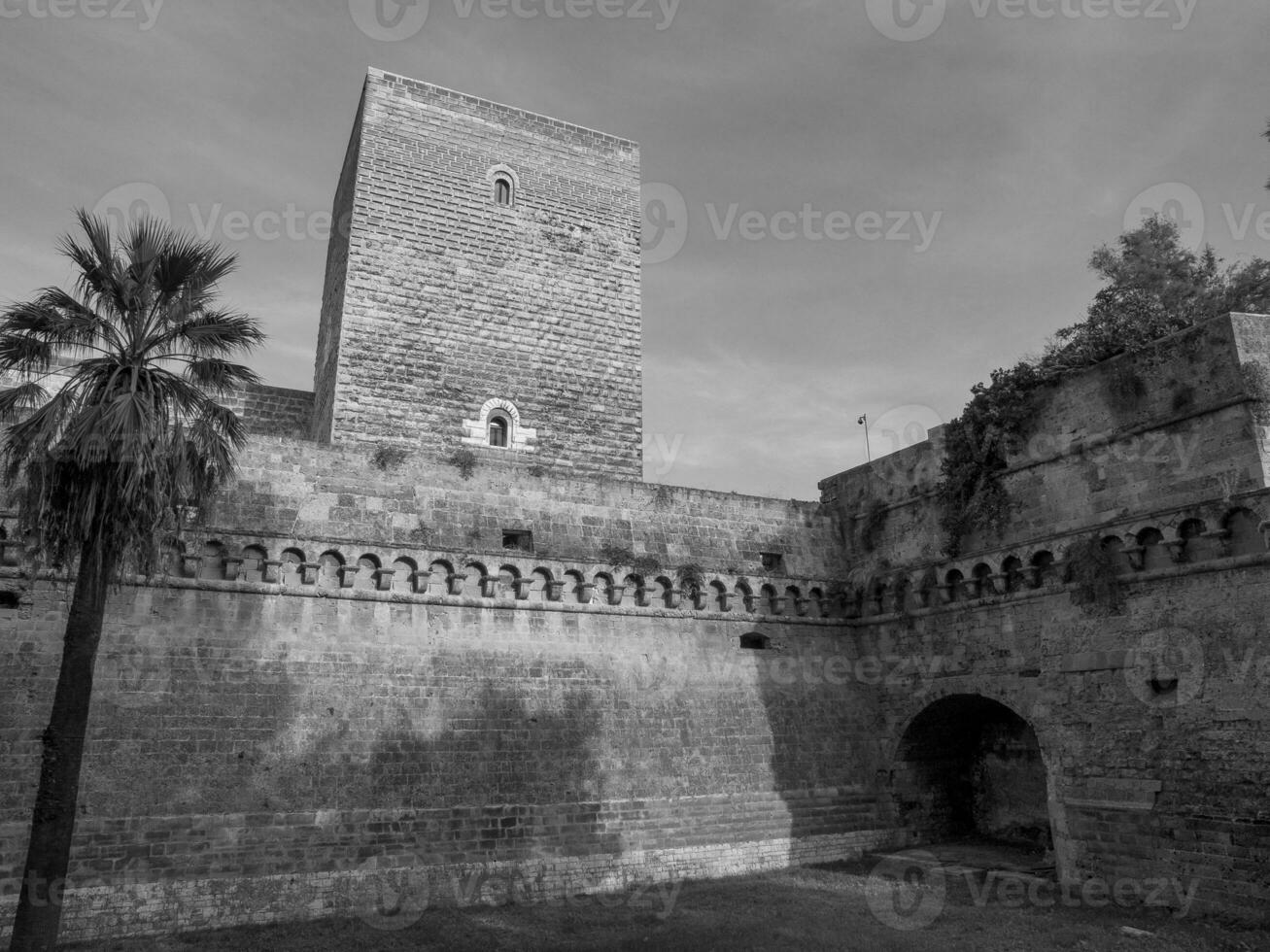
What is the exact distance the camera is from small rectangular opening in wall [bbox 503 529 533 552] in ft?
49.8

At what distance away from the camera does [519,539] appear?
603 inches

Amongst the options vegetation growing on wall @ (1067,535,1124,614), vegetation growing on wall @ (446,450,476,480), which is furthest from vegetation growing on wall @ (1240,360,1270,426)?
vegetation growing on wall @ (446,450,476,480)

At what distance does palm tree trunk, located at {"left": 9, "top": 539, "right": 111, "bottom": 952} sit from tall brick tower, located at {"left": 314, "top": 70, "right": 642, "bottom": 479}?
31.2ft

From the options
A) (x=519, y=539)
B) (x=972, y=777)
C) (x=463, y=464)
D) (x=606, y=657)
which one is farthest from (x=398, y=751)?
(x=972, y=777)

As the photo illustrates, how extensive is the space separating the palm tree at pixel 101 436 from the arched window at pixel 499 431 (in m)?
9.52

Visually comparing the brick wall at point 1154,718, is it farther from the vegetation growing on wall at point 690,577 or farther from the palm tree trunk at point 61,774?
the palm tree trunk at point 61,774

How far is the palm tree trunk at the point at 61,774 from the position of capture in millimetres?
7730

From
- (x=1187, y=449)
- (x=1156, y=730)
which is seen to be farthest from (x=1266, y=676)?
(x=1187, y=449)

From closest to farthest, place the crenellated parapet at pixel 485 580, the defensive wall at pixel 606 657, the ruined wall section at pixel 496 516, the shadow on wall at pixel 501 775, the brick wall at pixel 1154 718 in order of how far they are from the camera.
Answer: the brick wall at pixel 1154 718 → the defensive wall at pixel 606 657 → the shadow on wall at pixel 501 775 → the crenellated parapet at pixel 485 580 → the ruined wall section at pixel 496 516

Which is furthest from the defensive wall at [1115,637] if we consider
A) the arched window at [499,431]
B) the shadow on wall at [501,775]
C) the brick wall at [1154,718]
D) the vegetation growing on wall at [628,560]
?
the arched window at [499,431]

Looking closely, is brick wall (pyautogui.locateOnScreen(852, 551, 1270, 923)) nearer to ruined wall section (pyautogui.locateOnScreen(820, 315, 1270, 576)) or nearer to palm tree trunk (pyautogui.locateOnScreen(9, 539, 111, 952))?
ruined wall section (pyautogui.locateOnScreen(820, 315, 1270, 576))

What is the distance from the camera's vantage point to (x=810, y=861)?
1507 centimetres

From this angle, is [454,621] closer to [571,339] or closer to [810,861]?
[810,861]

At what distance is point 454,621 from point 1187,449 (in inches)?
436
